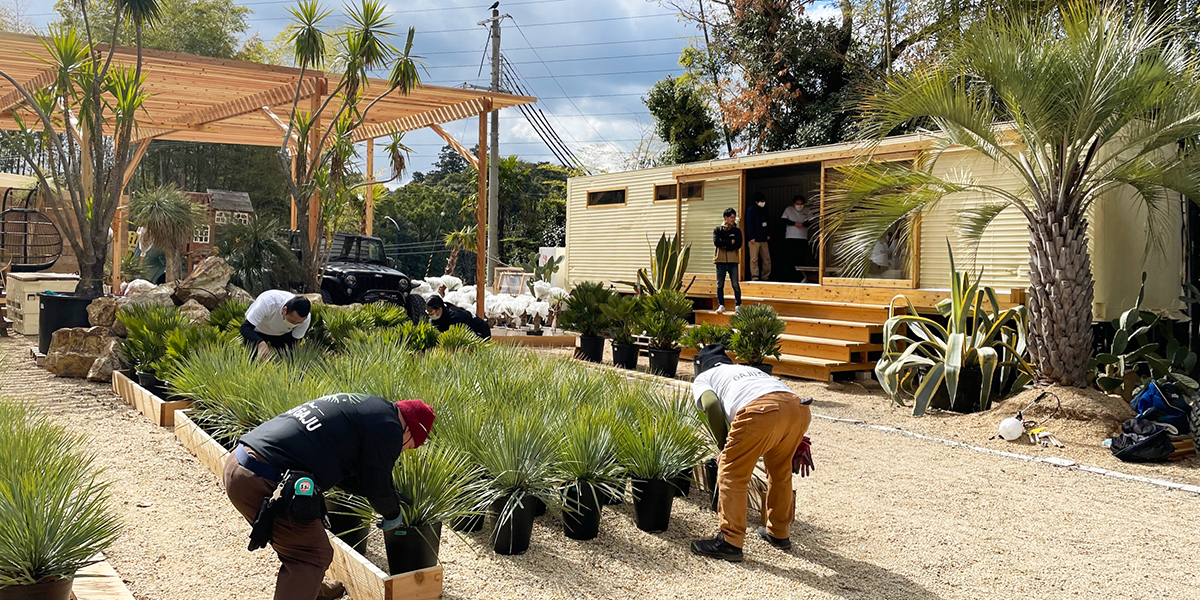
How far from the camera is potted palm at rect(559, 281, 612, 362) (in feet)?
37.6

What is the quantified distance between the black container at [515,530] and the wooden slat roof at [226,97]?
8149mm

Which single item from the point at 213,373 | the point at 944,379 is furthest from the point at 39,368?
the point at 944,379

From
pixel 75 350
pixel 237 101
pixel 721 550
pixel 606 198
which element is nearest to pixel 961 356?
pixel 721 550

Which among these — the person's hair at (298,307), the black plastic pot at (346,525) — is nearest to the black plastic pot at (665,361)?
the person's hair at (298,307)

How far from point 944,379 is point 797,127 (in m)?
14.8

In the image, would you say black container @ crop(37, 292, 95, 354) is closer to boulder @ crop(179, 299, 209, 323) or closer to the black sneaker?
boulder @ crop(179, 299, 209, 323)

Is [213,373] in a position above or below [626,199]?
below

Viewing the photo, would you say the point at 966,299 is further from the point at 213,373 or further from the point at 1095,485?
the point at 213,373

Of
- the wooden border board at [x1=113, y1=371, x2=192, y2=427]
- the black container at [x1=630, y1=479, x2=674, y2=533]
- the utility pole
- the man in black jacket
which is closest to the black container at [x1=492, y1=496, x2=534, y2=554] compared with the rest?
the black container at [x1=630, y1=479, x2=674, y2=533]

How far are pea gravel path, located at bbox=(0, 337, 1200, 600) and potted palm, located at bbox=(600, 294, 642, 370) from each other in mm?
5107

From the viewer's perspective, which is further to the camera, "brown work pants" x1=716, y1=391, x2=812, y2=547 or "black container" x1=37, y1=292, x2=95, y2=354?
"black container" x1=37, y1=292, x2=95, y2=354

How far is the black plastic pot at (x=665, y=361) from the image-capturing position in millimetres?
10531

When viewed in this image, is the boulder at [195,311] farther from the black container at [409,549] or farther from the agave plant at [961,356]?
the agave plant at [961,356]

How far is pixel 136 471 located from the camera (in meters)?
5.04
